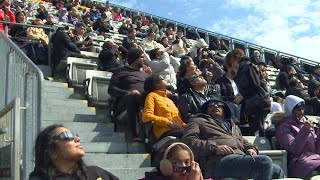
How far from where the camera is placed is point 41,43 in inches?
394

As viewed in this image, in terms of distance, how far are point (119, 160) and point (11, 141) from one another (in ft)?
4.47

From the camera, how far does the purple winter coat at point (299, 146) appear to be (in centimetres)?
592

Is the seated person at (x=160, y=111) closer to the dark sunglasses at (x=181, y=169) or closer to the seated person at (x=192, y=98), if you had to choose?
the seated person at (x=192, y=98)

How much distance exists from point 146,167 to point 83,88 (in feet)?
9.80

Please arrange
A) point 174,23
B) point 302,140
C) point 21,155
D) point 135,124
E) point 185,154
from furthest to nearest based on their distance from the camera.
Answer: point 174,23, point 135,124, point 302,140, point 21,155, point 185,154

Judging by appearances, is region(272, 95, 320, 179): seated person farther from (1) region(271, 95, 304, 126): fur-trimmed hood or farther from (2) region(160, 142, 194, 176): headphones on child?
(2) region(160, 142, 194, 176): headphones on child

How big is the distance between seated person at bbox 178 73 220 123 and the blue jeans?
136cm

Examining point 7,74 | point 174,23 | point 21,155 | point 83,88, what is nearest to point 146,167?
point 21,155

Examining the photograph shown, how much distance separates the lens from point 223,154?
498 centimetres

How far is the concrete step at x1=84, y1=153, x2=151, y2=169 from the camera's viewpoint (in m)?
5.66

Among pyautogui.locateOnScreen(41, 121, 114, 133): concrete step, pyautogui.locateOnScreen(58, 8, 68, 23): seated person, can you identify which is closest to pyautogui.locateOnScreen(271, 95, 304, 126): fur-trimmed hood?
pyautogui.locateOnScreen(41, 121, 114, 133): concrete step

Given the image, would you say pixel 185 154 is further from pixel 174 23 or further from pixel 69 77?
pixel 174 23

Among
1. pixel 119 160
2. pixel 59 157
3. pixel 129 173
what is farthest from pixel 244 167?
pixel 59 157

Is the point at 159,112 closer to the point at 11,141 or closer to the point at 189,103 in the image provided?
the point at 189,103
